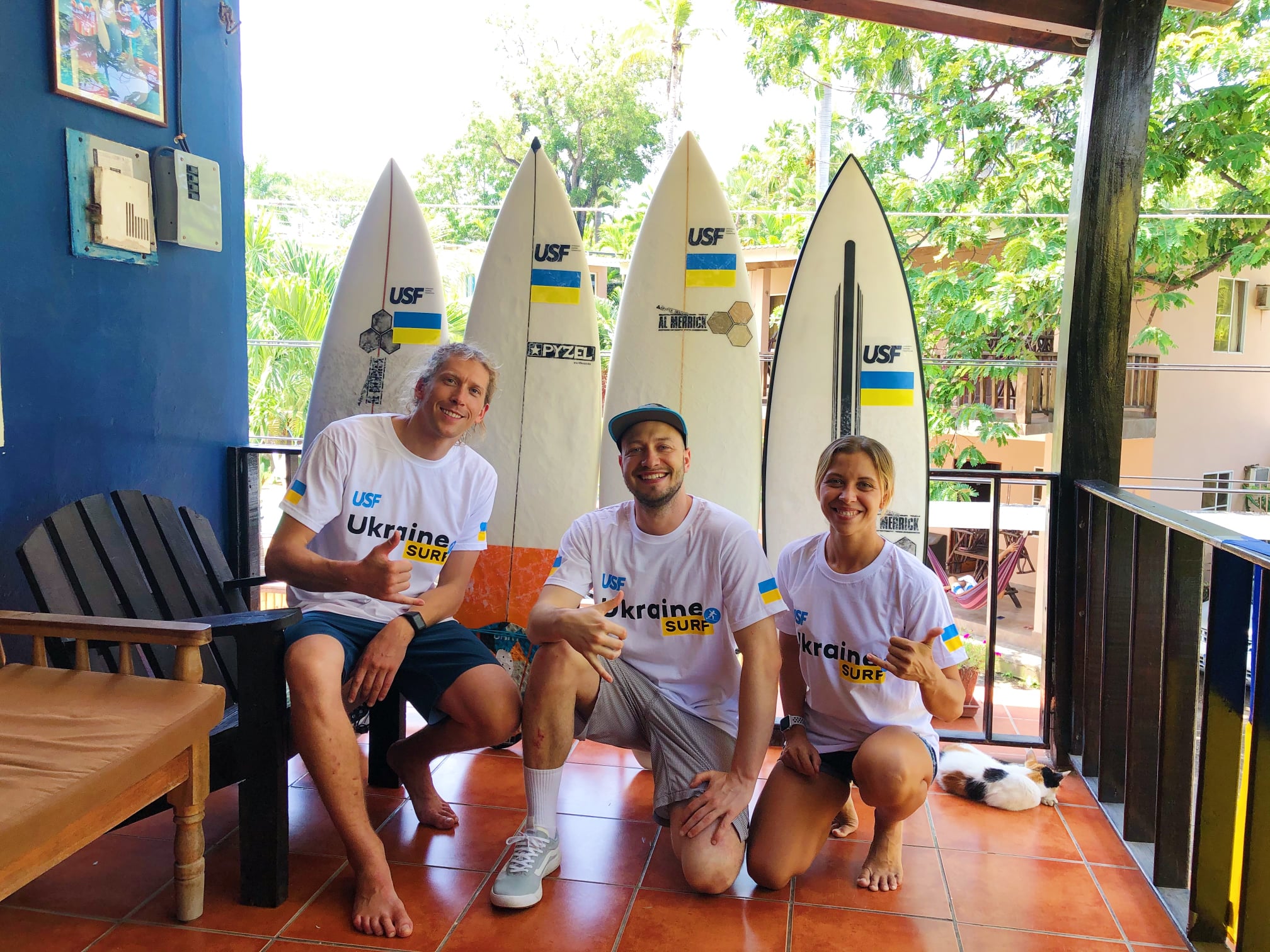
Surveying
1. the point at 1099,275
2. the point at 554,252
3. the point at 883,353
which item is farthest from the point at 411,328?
the point at 1099,275

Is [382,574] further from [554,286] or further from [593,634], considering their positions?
[554,286]

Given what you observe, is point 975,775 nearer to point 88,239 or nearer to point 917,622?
point 917,622

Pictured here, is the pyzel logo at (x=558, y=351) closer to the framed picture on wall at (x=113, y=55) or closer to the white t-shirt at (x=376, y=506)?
the white t-shirt at (x=376, y=506)

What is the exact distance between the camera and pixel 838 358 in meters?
2.91

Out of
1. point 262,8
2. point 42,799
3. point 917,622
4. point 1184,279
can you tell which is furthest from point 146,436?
point 262,8

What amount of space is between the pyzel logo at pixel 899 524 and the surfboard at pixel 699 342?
0.41 metres

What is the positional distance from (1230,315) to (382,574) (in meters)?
10.4

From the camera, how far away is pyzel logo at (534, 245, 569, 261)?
3072mm

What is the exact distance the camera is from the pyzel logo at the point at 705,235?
2.99 m

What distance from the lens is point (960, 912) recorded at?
181 centimetres

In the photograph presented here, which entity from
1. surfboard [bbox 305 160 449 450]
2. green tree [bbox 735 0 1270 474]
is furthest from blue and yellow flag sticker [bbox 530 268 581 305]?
green tree [bbox 735 0 1270 474]

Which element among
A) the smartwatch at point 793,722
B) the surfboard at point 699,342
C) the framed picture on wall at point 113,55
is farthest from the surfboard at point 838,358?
the framed picture on wall at point 113,55

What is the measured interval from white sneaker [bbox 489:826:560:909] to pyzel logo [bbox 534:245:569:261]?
1.88 metres

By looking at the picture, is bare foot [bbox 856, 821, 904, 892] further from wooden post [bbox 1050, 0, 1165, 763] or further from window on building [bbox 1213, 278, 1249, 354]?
window on building [bbox 1213, 278, 1249, 354]
